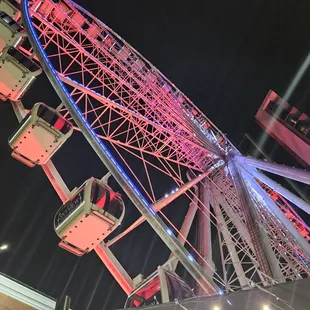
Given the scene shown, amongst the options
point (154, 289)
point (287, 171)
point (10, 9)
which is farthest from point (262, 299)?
point (10, 9)

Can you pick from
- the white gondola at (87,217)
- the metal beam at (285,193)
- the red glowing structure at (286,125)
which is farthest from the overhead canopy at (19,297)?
the red glowing structure at (286,125)

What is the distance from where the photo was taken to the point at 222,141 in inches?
577

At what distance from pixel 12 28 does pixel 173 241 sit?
18.8 ft

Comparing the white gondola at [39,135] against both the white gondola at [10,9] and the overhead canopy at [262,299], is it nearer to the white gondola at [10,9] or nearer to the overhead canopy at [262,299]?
the white gondola at [10,9]

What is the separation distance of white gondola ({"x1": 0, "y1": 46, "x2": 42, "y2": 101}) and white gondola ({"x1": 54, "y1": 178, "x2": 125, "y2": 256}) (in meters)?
2.51

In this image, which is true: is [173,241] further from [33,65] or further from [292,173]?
[33,65]

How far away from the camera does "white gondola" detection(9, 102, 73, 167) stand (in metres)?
6.30

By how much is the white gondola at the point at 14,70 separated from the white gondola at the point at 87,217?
2.51 metres

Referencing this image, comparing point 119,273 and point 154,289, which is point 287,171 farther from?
point 119,273

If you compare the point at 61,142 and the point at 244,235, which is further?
the point at 244,235

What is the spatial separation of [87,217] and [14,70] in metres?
3.25

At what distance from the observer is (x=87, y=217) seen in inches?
209

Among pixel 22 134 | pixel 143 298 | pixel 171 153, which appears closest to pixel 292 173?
pixel 143 298

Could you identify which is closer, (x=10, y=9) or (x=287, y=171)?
(x=287, y=171)
